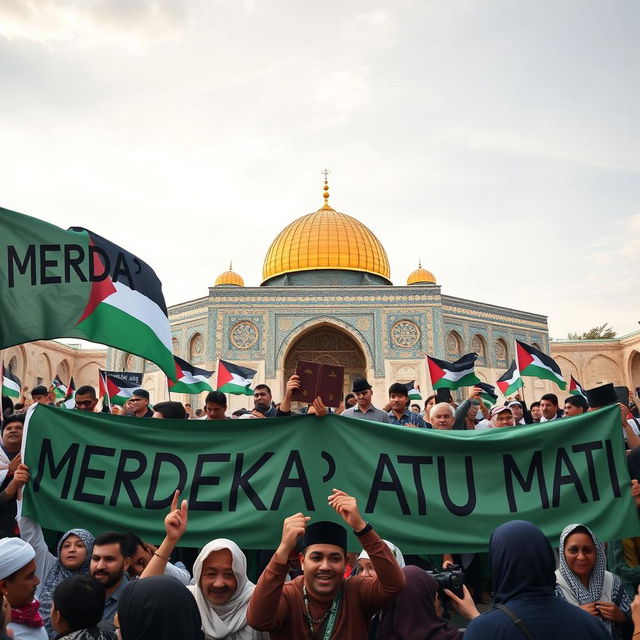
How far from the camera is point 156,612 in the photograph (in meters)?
2.01

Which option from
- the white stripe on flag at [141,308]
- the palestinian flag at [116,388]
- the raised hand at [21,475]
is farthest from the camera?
the palestinian flag at [116,388]

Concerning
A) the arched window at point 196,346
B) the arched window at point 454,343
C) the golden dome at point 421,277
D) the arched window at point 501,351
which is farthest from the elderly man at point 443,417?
the golden dome at point 421,277

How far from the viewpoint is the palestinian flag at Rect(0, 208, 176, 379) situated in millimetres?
3932

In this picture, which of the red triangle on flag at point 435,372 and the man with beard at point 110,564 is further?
the red triangle on flag at point 435,372

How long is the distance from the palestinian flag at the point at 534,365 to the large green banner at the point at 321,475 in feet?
19.5

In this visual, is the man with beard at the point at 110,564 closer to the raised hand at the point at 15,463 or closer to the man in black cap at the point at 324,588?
the raised hand at the point at 15,463

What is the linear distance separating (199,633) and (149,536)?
1235mm

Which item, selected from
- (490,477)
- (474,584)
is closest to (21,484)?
(490,477)

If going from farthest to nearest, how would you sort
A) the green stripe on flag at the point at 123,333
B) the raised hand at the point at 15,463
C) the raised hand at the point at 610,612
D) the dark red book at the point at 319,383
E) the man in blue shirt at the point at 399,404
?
the man in blue shirt at the point at 399,404, the green stripe on flag at the point at 123,333, the dark red book at the point at 319,383, the raised hand at the point at 15,463, the raised hand at the point at 610,612

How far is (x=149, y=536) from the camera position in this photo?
329 centimetres

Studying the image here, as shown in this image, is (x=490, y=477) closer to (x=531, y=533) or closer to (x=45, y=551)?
(x=531, y=533)

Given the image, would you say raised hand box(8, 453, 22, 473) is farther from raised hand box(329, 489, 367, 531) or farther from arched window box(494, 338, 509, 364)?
arched window box(494, 338, 509, 364)

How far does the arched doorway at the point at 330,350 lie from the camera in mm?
25016

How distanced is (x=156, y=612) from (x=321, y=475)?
56.7 inches
